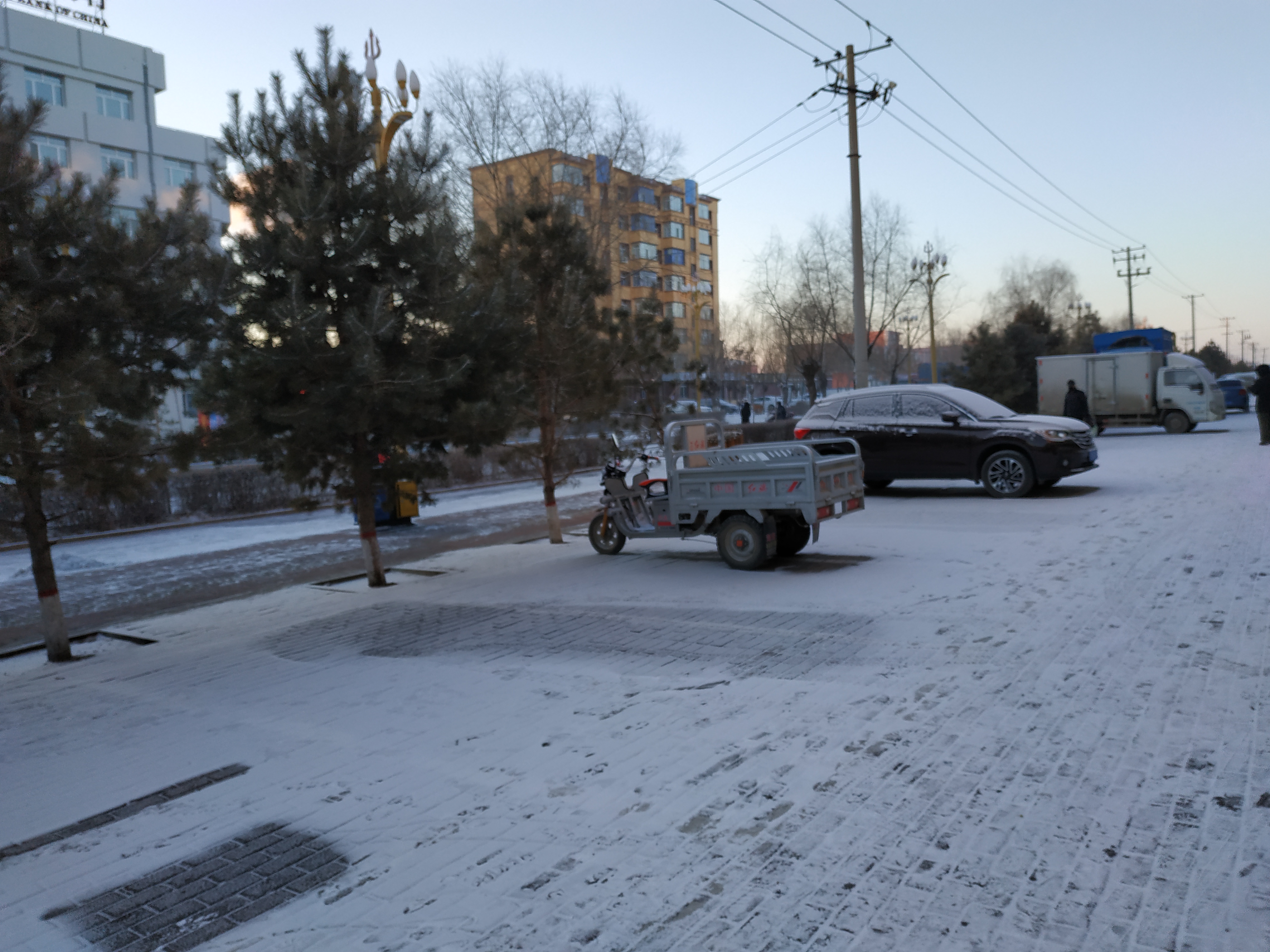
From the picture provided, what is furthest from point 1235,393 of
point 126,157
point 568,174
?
point 126,157

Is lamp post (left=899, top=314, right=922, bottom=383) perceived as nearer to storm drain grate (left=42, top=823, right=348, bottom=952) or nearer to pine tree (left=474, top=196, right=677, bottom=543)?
pine tree (left=474, top=196, right=677, bottom=543)

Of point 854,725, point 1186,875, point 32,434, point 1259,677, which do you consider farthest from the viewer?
point 32,434

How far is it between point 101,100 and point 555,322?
151 ft

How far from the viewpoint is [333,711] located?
5684 millimetres

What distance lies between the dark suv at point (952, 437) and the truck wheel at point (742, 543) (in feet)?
19.7

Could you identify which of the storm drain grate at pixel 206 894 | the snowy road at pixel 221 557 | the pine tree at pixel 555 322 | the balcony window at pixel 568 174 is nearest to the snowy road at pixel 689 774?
the storm drain grate at pixel 206 894

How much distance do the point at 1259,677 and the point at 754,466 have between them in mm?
5104

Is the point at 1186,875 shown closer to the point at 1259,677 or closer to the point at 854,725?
the point at 854,725

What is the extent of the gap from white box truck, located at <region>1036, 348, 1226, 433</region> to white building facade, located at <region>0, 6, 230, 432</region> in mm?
35246

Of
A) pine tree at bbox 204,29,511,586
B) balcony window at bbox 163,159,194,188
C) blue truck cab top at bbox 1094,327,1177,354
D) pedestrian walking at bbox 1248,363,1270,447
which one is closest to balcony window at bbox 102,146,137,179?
balcony window at bbox 163,159,194,188

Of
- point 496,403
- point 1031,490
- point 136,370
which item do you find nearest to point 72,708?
point 136,370

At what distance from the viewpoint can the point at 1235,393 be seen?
36344 millimetres

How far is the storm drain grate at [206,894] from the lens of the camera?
3.26m

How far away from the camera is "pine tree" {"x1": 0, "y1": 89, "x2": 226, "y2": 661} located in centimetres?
681
